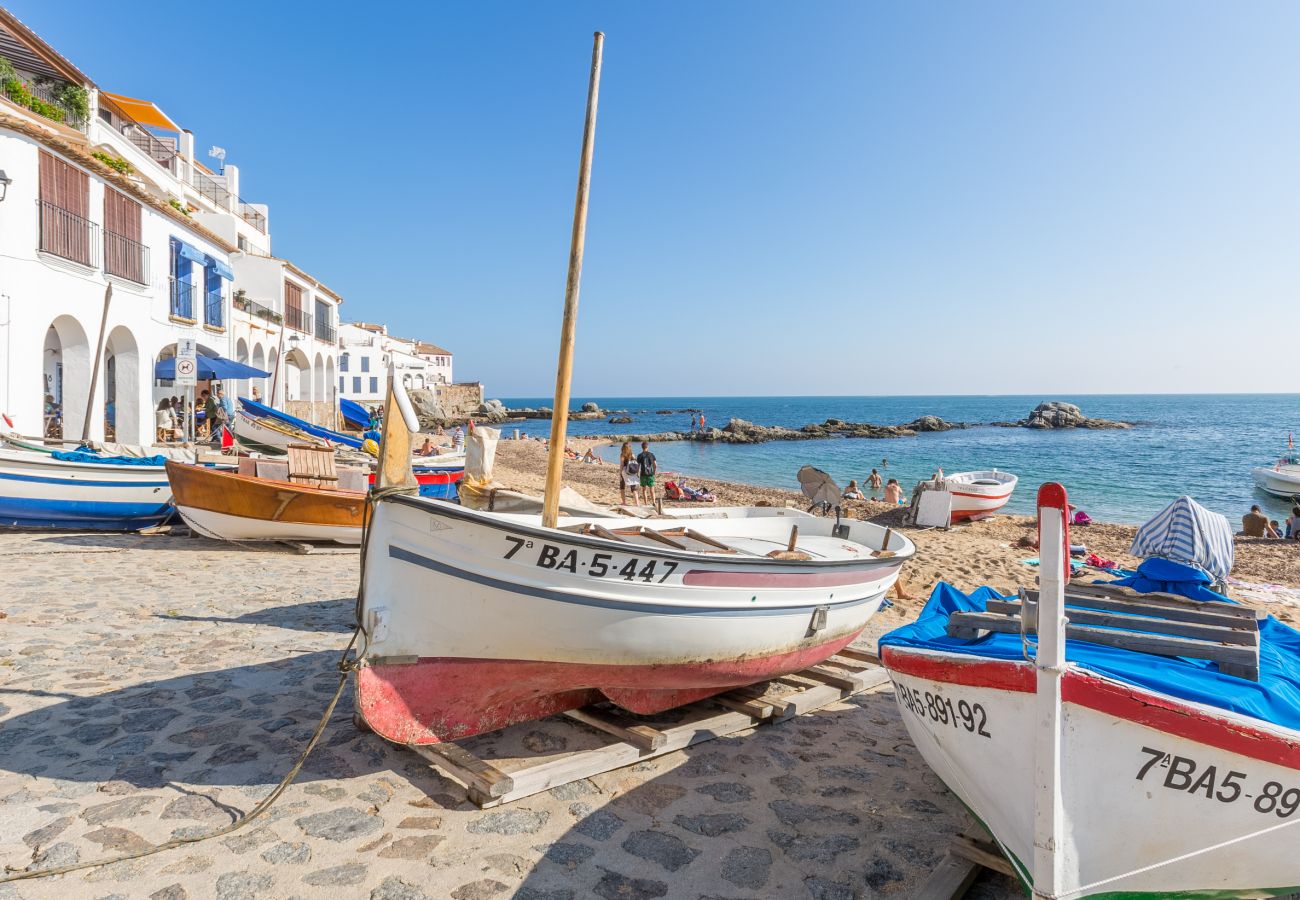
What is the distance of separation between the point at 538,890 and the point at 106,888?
183cm

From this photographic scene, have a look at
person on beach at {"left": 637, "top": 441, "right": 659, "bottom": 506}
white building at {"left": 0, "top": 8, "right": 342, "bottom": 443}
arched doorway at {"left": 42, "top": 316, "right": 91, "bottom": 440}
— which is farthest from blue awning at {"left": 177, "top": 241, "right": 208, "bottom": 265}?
person on beach at {"left": 637, "top": 441, "right": 659, "bottom": 506}

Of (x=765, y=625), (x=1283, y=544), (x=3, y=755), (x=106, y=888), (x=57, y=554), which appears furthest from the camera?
(x=1283, y=544)

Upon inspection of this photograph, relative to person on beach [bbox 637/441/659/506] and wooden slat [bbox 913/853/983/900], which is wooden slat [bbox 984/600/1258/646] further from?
person on beach [bbox 637/441/659/506]

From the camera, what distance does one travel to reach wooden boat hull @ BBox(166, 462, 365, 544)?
34.9ft

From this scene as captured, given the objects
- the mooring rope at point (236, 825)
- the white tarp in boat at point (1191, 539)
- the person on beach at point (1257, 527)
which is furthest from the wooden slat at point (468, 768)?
the person on beach at point (1257, 527)

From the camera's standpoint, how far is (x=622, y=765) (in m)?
4.51

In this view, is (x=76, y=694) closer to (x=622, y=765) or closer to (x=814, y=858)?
(x=622, y=765)

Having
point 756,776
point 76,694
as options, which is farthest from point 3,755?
point 756,776

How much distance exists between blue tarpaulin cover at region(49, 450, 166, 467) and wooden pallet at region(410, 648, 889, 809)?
10083 mm

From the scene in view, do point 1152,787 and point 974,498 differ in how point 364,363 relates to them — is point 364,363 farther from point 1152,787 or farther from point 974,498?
point 1152,787

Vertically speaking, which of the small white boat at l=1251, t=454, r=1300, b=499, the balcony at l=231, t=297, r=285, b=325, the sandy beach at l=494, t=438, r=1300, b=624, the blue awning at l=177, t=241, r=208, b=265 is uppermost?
the blue awning at l=177, t=241, r=208, b=265

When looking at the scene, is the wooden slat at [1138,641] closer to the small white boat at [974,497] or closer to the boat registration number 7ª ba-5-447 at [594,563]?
the boat registration number 7ª ba-5-447 at [594,563]

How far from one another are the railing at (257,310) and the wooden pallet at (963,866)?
95.7 feet

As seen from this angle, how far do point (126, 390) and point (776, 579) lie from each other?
19.1 metres
